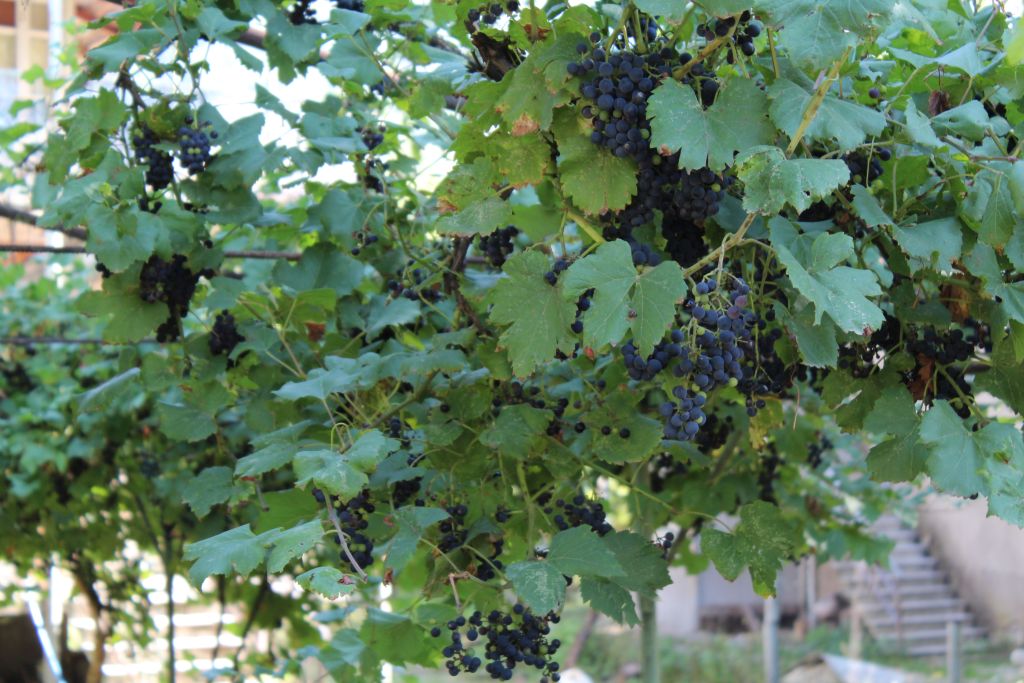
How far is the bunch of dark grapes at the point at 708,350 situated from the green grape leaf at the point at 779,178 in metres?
0.12

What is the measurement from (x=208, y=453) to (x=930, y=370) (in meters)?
2.72

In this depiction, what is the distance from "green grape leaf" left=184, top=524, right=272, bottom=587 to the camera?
5.28 ft

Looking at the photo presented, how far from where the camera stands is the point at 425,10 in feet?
9.15

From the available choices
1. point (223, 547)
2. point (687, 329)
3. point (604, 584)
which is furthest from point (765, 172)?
point (223, 547)

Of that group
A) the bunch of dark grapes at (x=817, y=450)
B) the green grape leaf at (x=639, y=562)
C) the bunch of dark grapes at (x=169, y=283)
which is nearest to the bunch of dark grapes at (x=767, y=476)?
the bunch of dark grapes at (x=817, y=450)

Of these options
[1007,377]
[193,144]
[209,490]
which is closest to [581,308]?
[1007,377]

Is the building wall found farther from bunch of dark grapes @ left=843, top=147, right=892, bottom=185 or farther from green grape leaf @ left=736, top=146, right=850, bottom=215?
green grape leaf @ left=736, top=146, right=850, bottom=215

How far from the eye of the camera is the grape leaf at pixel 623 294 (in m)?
1.55

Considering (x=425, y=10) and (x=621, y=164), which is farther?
(x=425, y=10)

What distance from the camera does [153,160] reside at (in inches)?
99.5

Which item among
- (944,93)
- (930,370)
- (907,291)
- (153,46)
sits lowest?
(930,370)

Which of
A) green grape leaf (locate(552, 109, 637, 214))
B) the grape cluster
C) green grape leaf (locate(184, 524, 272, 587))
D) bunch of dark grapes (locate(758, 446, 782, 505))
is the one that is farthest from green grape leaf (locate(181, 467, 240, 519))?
bunch of dark grapes (locate(758, 446, 782, 505))

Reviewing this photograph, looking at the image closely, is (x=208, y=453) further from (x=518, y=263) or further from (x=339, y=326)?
(x=518, y=263)

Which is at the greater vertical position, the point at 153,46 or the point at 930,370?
the point at 153,46
